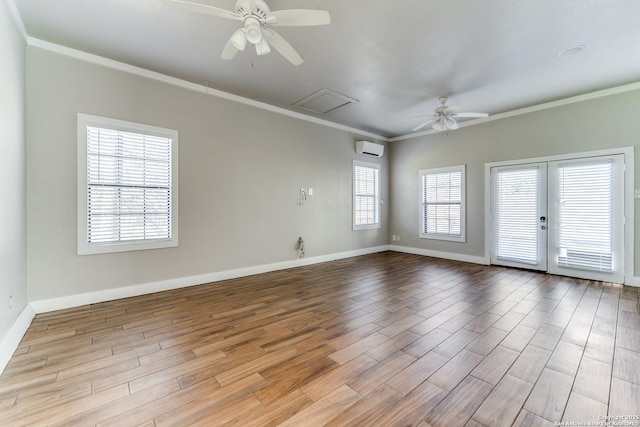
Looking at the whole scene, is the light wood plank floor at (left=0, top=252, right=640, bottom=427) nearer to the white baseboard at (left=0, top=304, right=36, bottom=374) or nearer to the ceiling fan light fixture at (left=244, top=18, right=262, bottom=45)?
the white baseboard at (left=0, top=304, right=36, bottom=374)

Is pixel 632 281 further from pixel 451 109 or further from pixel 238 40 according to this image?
pixel 238 40

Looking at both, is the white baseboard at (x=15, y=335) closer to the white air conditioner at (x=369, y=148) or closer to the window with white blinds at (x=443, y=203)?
the white air conditioner at (x=369, y=148)

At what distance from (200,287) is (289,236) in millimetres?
1835

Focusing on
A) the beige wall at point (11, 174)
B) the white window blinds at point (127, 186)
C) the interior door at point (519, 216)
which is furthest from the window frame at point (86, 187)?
the interior door at point (519, 216)

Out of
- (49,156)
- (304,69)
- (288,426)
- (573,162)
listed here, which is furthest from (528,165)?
(49,156)

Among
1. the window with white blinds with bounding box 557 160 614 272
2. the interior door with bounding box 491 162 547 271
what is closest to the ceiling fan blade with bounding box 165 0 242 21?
the interior door with bounding box 491 162 547 271

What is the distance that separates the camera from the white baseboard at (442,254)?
18.7 feet

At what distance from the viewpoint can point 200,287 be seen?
3.98 m

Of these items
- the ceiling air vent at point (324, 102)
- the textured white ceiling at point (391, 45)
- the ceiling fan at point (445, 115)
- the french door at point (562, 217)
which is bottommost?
the french door at point (562, 217)

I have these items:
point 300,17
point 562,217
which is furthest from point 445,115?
point 300,17

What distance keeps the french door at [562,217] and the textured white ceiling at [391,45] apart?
1.31m

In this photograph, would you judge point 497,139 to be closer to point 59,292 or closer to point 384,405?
point 384,405

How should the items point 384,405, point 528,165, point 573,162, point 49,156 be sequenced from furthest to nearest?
point 528,165 → point 573,162 → point 49,156 → point 384,405

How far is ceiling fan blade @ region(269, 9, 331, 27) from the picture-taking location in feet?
6.65
